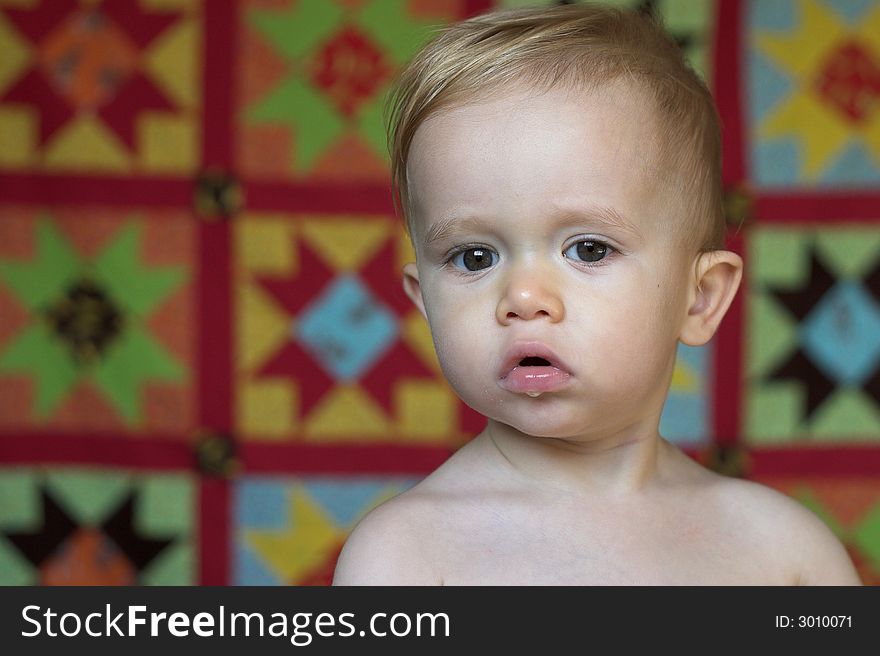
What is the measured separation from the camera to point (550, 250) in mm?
875

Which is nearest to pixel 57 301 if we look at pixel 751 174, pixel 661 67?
pixel 751 174

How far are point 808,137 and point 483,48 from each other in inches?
42.9

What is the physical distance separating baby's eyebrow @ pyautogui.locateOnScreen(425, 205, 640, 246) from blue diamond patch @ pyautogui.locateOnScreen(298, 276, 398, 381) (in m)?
1.02

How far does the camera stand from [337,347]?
193 cm

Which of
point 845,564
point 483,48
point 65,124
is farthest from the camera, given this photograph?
point 65,124

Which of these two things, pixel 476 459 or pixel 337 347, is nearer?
pixel 476 459

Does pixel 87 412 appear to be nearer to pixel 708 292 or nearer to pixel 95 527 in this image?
pixel 95 527

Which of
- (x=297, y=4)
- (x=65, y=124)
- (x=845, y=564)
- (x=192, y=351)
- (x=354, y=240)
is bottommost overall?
(x=845, y=564)

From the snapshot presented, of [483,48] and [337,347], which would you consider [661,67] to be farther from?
[337,347]

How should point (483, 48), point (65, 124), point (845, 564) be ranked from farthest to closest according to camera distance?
point (65, 124), point (845, 564), point (483, 48)

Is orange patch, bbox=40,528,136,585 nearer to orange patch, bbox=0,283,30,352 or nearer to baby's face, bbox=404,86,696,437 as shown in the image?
orange patch, bbox=0,283,30,352

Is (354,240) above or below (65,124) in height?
below

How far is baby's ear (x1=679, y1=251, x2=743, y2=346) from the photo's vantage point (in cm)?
98

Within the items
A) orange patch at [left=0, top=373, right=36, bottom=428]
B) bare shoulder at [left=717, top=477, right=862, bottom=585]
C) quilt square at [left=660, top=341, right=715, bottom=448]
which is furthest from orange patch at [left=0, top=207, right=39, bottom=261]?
bare shoulder at [left=717, top=477, right=862, bottom=585]
